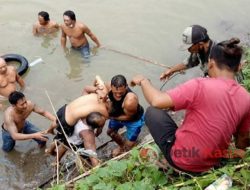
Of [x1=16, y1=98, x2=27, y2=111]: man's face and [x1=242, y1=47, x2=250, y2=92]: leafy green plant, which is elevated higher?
[x1=242, y1=47, x2=250, y2=92]: leafy green plant

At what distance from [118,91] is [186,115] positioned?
6.29 ft

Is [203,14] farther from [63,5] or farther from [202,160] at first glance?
[202,160]

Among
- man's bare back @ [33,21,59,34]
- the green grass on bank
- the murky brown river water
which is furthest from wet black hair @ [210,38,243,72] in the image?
man's bare back @ [33,21,59,34]

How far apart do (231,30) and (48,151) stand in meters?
5.99

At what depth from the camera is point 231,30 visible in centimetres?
996

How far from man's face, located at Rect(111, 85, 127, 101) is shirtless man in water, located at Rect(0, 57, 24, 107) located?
2.64 metres

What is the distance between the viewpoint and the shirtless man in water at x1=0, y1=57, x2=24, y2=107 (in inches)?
285

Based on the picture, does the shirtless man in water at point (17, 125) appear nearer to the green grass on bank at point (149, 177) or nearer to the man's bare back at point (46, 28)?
the green grass on bank at point (149, 177)

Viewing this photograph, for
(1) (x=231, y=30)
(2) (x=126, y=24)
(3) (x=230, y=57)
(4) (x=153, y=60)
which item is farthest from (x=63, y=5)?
(3) (x=230, y=57)

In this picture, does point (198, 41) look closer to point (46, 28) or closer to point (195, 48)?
point (195, 48)

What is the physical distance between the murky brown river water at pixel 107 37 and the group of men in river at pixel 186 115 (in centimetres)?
85

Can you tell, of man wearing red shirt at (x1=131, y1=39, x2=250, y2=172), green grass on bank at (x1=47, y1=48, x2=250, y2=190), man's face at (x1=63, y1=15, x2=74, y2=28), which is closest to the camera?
man wearing red shirt at (x1=131, y1=39, x2=250, y2=172)

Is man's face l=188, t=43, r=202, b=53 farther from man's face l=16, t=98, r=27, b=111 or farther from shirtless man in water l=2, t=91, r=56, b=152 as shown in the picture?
man's face l=16, t=98, r=27, b=111

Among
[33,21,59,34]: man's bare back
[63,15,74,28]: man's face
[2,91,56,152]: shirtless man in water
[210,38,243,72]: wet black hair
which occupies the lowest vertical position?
[2,91,56,152]: shirtless man in water
